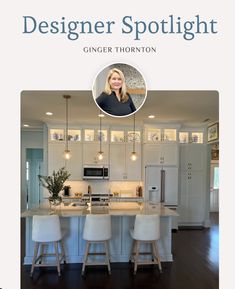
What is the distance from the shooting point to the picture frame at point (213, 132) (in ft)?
20.0

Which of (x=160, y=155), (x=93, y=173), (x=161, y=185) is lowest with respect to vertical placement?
(x=161, y=185)

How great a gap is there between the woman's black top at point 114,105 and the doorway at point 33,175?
22.1 feet

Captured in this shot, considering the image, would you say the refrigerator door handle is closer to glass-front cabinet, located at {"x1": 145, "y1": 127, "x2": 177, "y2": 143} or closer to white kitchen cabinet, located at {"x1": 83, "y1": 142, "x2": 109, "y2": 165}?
glass-front cabinet, located at {"x1": 145, "y1": 127, "x2": 177, "y2": 143}

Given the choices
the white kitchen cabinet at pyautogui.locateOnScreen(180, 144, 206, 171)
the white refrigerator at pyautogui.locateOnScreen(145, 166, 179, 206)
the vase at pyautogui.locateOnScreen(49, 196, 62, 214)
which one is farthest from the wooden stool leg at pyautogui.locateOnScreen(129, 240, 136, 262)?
the white kitchen cabinet at pyautogui.locateOnScreen(180, 144, 206, 171)

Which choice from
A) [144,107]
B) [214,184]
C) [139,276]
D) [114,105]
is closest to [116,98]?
[114,105]

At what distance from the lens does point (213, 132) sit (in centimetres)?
635

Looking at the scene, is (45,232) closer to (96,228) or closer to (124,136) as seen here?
(96,228)

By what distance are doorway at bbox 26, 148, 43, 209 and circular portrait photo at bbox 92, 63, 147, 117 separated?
266 inches

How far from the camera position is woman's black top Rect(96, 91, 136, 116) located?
1.77 m

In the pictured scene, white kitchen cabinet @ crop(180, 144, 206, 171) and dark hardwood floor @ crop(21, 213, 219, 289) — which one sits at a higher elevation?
white kitchen cabinet @ crop(180, 144, 206, 171)

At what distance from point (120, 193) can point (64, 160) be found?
Answer: 1755 millimetres

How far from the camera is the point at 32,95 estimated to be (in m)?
3.96

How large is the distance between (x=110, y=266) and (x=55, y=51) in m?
3.53
